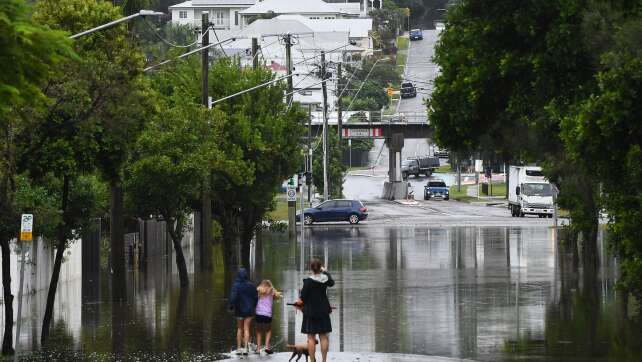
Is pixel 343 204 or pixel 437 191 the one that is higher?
pixel 437 191

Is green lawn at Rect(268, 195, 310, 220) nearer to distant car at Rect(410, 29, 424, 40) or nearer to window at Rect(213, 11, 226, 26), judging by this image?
distant car at Rect(410, 29, 424, 40)

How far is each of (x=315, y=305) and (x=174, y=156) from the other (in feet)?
54.2

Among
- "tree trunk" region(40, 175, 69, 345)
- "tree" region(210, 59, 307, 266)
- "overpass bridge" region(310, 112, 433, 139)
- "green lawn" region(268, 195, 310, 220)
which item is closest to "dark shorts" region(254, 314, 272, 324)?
"tree trunk" region(40, 175, 69, 345)

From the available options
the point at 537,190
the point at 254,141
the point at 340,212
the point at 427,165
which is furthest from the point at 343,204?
the point at 427,165

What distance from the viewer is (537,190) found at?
246 ft

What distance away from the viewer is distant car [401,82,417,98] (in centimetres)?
13988

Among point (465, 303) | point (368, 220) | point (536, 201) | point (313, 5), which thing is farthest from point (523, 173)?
point (313, 5)

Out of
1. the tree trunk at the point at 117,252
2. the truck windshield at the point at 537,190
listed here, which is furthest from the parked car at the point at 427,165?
the tree trunk at the point at 117,252

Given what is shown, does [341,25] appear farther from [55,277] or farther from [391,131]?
[55,277]

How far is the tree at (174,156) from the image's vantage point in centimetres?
3541

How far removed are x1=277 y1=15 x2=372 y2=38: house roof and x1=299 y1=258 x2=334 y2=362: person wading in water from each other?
15551 centimetres

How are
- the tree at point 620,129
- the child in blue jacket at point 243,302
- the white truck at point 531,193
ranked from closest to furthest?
the tree at point 620,129 < the child in blue jacket at point 243,302 < the white truck at point 531,193

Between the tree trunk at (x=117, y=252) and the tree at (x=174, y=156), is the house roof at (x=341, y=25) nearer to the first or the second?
the tree at (x=174, y=156)

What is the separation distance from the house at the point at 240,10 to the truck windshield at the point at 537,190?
113734 mm
